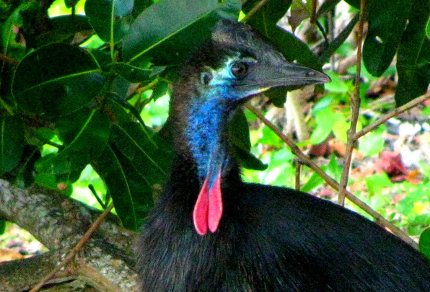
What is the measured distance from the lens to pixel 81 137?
242cm

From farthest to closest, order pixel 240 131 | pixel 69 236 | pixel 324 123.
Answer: pixel 324 123, pixel 69 236, pixel 240 131

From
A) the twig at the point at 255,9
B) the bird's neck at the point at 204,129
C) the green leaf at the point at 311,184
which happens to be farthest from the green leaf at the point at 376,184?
the bird's neck at the point at 204,129

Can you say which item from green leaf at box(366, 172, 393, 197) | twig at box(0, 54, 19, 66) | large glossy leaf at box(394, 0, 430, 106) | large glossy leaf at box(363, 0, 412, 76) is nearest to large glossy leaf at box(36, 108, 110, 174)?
twig at box(0, 54, 19, 66)

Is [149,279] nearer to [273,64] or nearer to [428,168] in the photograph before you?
[273,64]

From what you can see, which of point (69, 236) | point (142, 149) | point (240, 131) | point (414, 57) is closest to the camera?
point (142, 149)

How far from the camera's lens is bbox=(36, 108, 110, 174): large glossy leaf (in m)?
2.42

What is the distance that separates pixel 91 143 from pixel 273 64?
54 centimetres

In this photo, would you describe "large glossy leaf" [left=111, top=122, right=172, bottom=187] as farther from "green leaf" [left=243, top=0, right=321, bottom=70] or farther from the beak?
"green leaf" [left=243, top=0, right=321, bottom=70]

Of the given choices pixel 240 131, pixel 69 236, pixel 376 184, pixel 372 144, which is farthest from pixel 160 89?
→ pixel 372 144

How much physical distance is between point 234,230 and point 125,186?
1.82 feet

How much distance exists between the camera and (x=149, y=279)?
7.88ft

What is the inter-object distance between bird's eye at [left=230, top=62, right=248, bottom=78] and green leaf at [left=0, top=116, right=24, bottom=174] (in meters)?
0.66

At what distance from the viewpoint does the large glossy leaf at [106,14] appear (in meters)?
2.33

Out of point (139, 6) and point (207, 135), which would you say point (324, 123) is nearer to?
point (139, 6)
